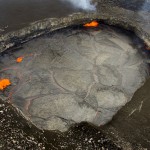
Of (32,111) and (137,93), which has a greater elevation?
(137,93)

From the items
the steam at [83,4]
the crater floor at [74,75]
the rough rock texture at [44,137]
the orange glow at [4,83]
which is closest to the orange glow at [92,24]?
the crater floor at [74,75]

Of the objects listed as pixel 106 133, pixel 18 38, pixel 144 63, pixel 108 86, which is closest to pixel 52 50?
pixel 18 38

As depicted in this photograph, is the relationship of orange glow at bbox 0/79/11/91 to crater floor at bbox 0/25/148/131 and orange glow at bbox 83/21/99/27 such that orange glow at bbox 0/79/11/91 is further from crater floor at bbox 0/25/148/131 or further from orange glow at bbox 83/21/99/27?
orange glow at bbox 83/21/99/27

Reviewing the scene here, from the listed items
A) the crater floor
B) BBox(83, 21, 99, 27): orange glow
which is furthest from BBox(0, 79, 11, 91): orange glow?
BBox(83, 21, 99, 27): orange glow

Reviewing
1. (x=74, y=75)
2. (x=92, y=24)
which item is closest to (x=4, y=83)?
(x=74, y=75)

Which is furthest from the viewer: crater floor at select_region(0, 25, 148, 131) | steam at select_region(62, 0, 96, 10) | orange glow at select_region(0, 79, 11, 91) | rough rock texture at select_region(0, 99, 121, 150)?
steam at select_region(62, 0, 96, 10)

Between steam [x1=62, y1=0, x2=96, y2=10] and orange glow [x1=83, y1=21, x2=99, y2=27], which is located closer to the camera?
orange glow [x1=83, y1=21, x2=99, y2=27]

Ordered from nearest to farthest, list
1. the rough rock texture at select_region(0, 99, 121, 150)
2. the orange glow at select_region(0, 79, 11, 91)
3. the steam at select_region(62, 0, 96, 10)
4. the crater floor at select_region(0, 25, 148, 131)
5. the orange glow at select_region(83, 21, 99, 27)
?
1. the rough rock texture at select_region(0, 99, 121, 150)
2. the crater floor at select_region(0, 25, 148, 131)
3. the orange glow at select_region(0, 79, 11, 91)
4. the orange glow at select_region(83, 21, 99, 27)
5. the steam at select_region(62, 0, 96, 10)

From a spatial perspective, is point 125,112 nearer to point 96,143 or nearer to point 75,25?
point 96,143
